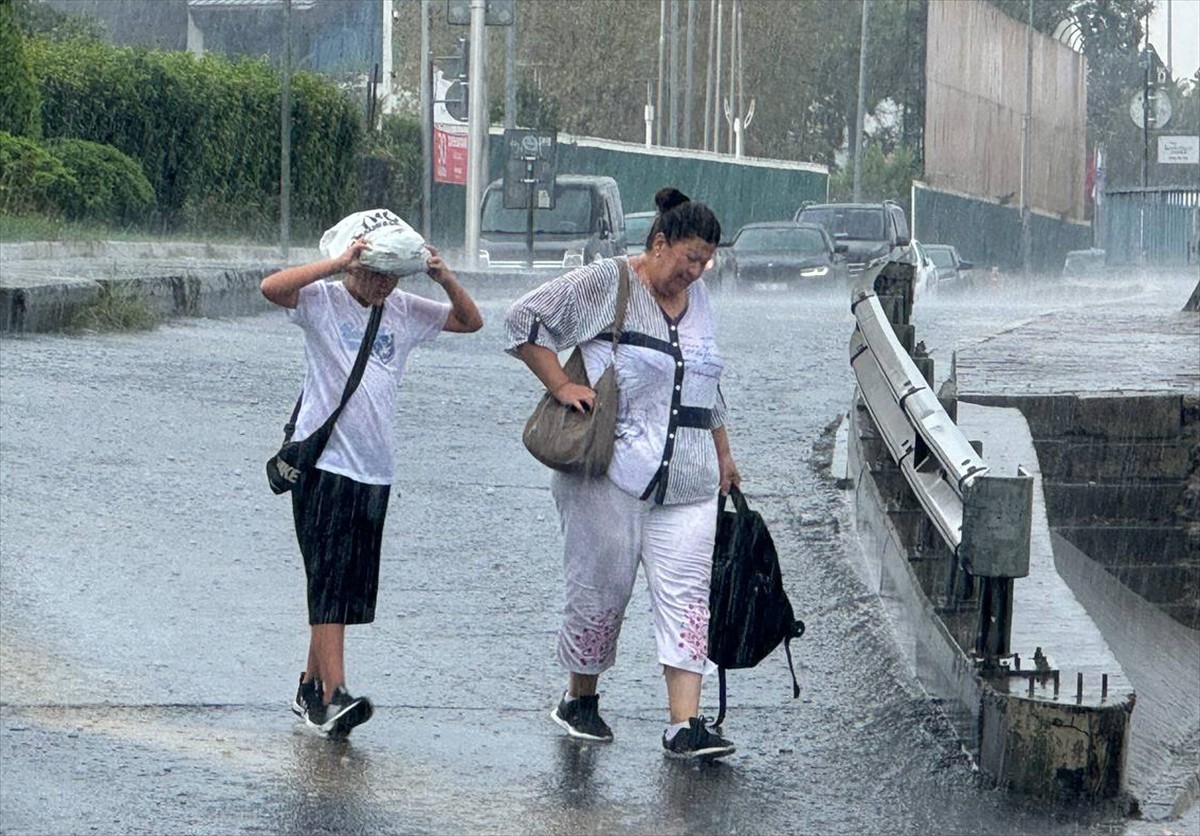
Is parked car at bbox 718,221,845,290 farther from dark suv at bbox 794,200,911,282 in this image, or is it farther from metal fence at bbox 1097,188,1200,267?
metal fence at bbox 1097,188,1200,267

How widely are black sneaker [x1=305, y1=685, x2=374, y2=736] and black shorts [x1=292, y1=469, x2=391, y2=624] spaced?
0.23 metres

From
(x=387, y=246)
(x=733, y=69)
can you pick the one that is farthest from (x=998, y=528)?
(x=733, y=69)

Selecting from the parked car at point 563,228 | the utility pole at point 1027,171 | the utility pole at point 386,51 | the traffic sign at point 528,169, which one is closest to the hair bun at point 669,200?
the traffic sign at point 528,169

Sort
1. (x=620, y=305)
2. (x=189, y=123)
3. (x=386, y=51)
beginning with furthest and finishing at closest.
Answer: (x=386, y=51)
(x=189, y=123)
(x=620, y=305)

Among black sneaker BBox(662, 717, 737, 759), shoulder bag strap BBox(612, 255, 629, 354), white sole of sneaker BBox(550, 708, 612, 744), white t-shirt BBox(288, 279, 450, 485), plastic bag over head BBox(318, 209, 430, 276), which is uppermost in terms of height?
plastic bag over head BBox(318, 209, 430, 276)

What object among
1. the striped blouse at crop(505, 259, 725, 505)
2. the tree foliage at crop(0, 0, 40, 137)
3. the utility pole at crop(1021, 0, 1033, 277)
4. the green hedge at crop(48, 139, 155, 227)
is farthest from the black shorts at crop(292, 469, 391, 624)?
the utility pole at crop(1021, 0, 1033, 277)

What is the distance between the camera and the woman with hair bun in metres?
6.32

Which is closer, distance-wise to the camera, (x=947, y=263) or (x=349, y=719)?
(x=349, y=719)

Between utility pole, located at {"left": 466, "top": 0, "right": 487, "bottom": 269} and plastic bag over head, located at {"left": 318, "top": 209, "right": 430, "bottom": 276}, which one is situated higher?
utility pole, located at {"left": 466, "top": 0, "right": 487, "bottom": 269}

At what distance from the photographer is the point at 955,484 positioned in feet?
21.8

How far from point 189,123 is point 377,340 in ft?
90.0

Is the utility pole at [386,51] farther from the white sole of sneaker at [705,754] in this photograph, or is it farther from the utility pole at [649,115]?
the white sole of sneaker at [705,754]

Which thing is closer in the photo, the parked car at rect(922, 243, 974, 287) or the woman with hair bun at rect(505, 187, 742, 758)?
the woman with hair bun at rect(505, 187, 742, 758)

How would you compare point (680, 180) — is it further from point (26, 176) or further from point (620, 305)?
point (620, 305)
